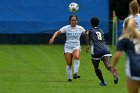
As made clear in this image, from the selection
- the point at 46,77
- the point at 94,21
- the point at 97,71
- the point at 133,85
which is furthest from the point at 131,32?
the point at 46,77

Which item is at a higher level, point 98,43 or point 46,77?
point 98,43

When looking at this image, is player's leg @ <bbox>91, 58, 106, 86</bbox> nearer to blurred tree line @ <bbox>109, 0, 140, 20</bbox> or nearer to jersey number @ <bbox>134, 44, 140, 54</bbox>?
jersey number @ <bbox>134, 44, 140, 54</bbox>

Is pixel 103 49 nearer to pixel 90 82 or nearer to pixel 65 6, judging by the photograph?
pixel 90 82

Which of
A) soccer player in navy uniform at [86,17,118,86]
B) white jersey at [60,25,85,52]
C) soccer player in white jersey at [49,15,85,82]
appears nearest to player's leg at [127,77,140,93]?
soccer player in navy uniform at [86,17,118,86]

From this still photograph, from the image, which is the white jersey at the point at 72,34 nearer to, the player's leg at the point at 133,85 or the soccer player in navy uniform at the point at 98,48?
the soccer player in navy uniform at the point at 98,48

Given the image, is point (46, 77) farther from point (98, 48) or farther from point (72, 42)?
point (98, 48)

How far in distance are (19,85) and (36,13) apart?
23254mm

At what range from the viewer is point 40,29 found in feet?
127

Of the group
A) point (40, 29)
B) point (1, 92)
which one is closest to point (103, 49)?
point (1, 92)

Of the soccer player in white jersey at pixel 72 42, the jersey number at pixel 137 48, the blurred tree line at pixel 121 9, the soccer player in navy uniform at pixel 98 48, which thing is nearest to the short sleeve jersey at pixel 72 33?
the soccer player in white jersey at pixel 72 42

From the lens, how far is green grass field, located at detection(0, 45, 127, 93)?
15828 mm

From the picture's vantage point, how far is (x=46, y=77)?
62.6 feet

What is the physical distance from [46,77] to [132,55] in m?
9.16

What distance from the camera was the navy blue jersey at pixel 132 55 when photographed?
10047 millimetres
